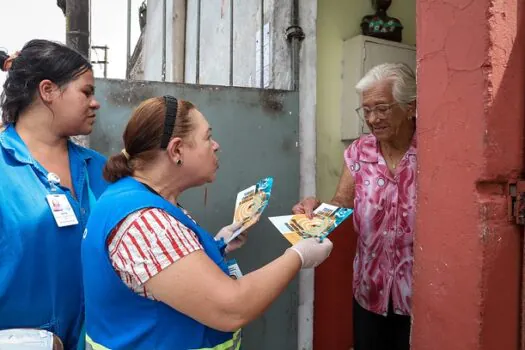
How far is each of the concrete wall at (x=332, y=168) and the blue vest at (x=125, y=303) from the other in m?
1.71

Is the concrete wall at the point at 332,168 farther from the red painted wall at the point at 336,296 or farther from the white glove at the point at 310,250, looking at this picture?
the white glove at the point at 310,250

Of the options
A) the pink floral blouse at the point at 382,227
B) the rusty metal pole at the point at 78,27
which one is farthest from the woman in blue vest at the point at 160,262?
the rusty metal pole at the point at 78,27

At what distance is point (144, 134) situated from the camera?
138cm

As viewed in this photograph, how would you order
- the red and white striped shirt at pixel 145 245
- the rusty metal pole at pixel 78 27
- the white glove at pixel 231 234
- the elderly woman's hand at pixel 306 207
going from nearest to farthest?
the red and white striped shirt at pixel 145 245, the white glove at pixel 231 234, the elderly woman's hand at pixel 306 207, the rusty metal pole at pixel 78 27

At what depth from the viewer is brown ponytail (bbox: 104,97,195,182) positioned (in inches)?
54.4

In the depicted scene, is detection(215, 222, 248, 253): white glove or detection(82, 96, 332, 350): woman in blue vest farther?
detection(215, 222, 248, 253): white glove

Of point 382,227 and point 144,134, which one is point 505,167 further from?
point 144,134

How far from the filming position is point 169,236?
1202mm

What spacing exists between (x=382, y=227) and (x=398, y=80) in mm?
660

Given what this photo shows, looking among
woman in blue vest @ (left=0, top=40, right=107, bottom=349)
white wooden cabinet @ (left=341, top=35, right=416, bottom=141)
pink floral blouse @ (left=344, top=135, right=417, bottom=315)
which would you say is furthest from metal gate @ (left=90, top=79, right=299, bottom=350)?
pink floral blouse @ (left=344, top=135, right=417, bottom=315)

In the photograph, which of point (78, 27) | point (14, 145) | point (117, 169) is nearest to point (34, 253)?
point (14, 145)

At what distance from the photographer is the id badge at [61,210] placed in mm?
1683

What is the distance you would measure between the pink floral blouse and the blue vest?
40.8 inches

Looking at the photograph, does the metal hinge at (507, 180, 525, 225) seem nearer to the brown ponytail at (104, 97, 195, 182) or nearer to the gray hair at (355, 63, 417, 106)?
the gray hair at (355, 63, 417, 106)
